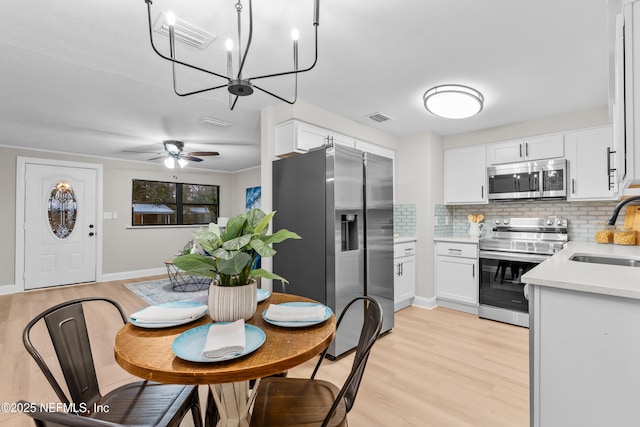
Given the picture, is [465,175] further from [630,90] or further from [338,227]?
[630,90]

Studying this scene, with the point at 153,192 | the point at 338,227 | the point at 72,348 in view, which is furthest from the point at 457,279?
the point at 153,192

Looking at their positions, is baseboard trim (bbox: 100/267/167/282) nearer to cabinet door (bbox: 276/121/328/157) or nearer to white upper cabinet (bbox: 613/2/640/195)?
cabinet door (bbox: 276/121/328/157)

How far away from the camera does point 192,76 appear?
8.13ft

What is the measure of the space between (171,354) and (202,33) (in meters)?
1.87

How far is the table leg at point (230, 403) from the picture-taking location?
3.76 feet

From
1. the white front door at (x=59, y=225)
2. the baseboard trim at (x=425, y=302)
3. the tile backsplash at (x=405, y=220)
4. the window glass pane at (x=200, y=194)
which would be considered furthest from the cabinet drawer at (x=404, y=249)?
the white front door at (x=59, y=225)

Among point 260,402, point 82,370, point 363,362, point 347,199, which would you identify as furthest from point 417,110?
point 82,370

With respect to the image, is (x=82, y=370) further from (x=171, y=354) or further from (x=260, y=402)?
(x=260, y=402)

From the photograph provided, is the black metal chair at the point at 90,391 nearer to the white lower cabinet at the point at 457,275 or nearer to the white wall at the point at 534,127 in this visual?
the white lower cabinet at the point at 457,275

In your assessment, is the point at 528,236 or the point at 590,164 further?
the point at 528,236

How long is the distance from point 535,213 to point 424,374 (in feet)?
8.70

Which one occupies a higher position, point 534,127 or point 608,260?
point 534,127

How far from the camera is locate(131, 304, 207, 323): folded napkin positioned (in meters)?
1.22

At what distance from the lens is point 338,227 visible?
2.50m
